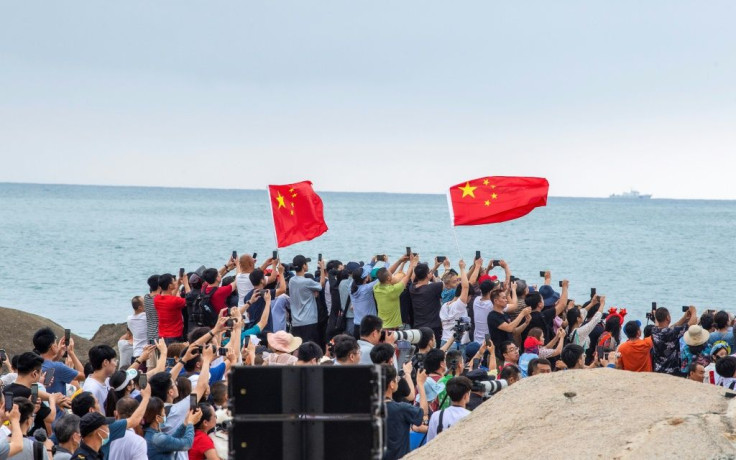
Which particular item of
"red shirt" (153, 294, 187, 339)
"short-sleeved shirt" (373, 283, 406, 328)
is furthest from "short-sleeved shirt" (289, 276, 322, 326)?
"red shirt" (153, 294, 187, 339)

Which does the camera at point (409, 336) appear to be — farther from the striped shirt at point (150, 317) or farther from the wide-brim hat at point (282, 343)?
the striped shirt at point (150, 317)

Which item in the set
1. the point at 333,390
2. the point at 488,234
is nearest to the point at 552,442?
the point at 333,390

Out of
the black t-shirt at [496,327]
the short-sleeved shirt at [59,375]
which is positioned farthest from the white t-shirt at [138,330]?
the black t-shirt at [496,327]

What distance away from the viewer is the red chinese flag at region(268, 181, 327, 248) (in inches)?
632

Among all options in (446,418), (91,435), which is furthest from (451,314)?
(91,435)

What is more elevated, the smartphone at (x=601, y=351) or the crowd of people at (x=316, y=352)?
the crowd of people at (x=316, y=352)

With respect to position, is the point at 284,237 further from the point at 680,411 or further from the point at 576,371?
the point at 680,411

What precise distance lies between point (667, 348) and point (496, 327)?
6.69ft

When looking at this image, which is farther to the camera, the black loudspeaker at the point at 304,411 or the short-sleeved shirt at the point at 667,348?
the short-sleeved shirt at the point at 667,348

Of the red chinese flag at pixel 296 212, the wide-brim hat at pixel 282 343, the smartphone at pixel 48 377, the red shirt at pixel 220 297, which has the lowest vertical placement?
the smartphone at pixel 48 377

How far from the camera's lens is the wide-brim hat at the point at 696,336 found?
1184 cm

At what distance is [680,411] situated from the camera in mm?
7004

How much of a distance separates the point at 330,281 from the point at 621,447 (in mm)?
8564

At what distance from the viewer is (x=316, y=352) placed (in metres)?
9.88
